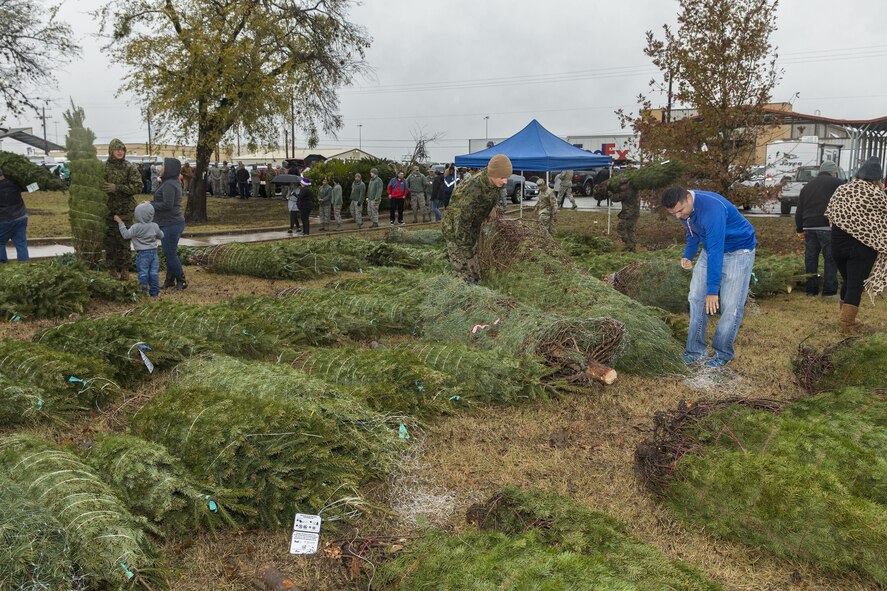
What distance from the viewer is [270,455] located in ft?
12.5

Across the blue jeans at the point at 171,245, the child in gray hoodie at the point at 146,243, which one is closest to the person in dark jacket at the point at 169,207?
the blue jeans at the point at 171,245

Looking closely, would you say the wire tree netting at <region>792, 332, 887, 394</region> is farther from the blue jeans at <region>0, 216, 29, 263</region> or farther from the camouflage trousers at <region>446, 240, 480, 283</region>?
the blue jeans at <region>0, 216, 29, 263</region>

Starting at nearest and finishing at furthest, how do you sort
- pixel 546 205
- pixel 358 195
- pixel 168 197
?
pixel 168 197
pixel 546 205
pixel 358 195

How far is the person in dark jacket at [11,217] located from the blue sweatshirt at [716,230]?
909 cm

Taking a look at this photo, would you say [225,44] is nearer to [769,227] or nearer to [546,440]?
[769,227]

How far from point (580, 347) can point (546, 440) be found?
123 centimetres

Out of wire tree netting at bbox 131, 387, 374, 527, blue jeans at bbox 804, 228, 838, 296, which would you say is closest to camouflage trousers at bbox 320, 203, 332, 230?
blue jeans at bbox 804, 228, 838, 296

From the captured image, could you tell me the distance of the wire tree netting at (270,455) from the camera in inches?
147

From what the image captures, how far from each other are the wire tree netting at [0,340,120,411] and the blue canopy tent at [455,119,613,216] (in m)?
13.8

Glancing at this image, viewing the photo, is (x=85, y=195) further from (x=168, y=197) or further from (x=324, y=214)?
(x=324, y=214)

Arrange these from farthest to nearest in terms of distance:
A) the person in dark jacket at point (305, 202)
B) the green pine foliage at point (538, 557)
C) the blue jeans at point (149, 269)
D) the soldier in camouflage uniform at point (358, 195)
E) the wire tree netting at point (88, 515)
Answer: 1. the soldier in camouflage uniform at point (358, 195)
2. the person in dark jacket at point (305, 202)
3. the blue jeans at point (149, 269)
4. the wire tree netting at point (88, 515)
5. the green pine foliage at point (538, 557)

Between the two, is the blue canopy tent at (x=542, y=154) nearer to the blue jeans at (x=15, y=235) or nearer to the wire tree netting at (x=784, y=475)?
the blue jeans at (x=15, y=235)

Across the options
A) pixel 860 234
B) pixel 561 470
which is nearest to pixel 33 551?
pixel 561 470

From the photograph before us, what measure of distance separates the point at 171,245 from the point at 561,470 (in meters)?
7.47
